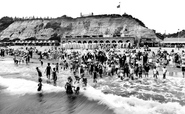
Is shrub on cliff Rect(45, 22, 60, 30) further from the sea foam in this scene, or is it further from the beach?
the sea foam

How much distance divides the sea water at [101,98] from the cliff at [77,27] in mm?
42011

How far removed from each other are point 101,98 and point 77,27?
63.6 m

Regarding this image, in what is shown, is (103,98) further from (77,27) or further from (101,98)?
(77,27)

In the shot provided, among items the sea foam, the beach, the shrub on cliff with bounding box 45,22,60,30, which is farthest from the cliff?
the sea foam

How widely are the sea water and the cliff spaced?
4201cm

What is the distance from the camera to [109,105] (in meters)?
10.8

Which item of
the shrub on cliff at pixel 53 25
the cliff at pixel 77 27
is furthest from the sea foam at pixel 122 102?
the shrub on cliff at pixel 53 25

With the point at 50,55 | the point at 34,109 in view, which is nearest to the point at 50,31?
the point at 50,55

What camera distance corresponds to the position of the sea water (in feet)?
33.0

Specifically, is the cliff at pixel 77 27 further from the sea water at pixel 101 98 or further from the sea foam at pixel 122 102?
the sea foam at pixel 122 102

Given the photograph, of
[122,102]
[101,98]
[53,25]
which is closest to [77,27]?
[53,25]

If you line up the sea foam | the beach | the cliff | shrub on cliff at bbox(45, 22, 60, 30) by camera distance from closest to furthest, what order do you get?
the sea foam → the beach → the cliff → shrub on cliff at bbox(45, 22, 60, 30)

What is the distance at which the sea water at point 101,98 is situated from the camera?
33.0 ft

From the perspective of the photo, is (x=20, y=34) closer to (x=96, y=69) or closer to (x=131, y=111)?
(x=96, y=69)
